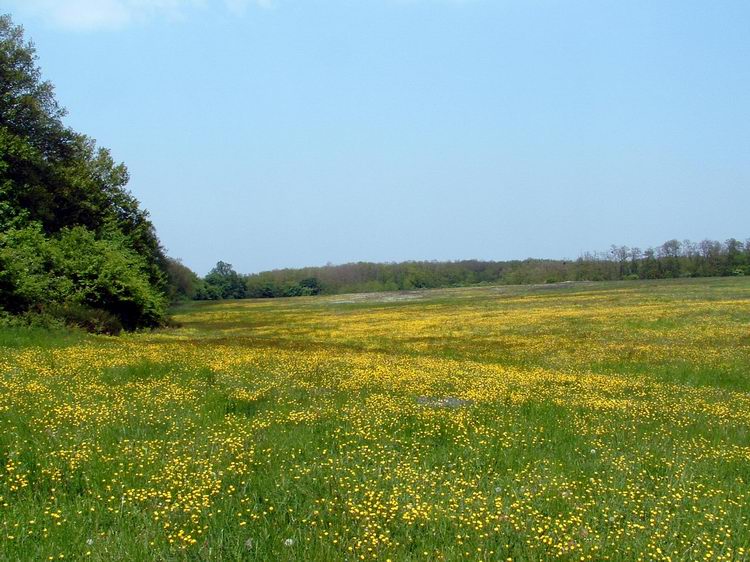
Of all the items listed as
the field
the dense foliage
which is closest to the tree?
the dense foliage

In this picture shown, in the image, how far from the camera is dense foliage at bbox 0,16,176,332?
2825 centimetres

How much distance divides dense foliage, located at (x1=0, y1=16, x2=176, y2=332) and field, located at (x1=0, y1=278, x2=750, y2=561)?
15.8 metres

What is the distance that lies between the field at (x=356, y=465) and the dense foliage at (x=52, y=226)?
15820 millimetres

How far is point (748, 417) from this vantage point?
11.5 m

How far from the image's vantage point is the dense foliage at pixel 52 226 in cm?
2825

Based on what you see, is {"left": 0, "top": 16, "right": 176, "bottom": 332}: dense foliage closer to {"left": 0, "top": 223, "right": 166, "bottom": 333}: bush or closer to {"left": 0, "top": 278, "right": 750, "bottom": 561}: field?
{"left": 0, "top": 223, "right": 166, "bottom": 333}: bush

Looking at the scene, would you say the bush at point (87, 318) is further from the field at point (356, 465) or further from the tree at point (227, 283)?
the tree at point (227, 283)

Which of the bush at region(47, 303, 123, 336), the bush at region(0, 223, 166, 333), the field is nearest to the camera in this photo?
the field

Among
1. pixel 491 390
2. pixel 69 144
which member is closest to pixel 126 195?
pixel 69 144

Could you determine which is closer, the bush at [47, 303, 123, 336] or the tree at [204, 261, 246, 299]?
the bush at [47, 303, 123, 336]

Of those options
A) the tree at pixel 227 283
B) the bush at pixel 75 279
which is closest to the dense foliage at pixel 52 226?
the bush at pixel 75 279

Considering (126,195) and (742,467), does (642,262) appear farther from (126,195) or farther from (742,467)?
(742,467)

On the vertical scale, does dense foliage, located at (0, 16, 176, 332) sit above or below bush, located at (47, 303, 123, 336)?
above

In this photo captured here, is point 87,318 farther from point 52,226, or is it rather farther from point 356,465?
point 356,465
